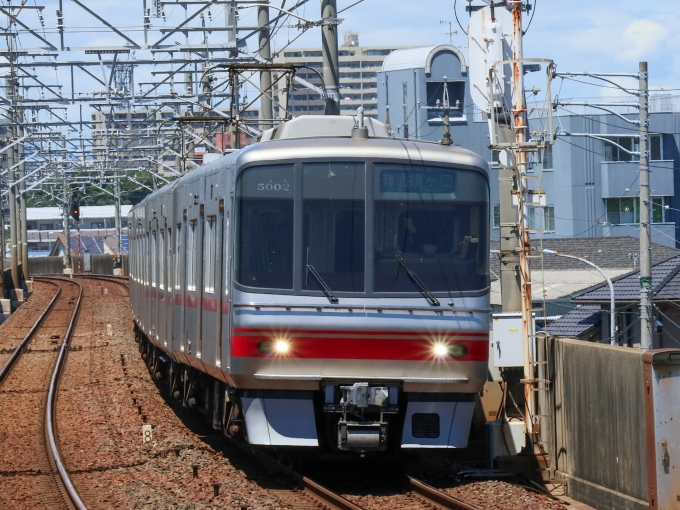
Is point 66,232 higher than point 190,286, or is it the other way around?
point 66,232

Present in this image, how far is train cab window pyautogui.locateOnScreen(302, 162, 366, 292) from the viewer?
27.6 ft

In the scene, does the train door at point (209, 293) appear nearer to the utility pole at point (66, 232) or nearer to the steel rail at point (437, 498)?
the steel rail at point (437, 498)

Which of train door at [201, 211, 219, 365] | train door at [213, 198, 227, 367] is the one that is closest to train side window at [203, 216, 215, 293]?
train door at [201, 211, 219, 365]

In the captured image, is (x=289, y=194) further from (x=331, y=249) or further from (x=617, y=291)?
(x=617, y=291)

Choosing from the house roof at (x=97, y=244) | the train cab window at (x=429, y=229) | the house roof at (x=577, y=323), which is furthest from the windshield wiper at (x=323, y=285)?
the house roof at (x=97, y=244)

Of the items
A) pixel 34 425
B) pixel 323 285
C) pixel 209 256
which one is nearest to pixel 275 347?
pixel 323 285

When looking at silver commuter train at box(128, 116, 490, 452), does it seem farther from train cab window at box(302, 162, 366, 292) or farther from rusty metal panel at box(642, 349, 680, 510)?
rusty metal panel at box(642, 349, 680, 510)

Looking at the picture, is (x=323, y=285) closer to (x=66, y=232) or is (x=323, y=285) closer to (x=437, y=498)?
(x=437, y=498)

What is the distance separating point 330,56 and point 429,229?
4.89 meters

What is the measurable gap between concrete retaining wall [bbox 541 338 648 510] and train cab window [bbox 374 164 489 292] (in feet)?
3.55

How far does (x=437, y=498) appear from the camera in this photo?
26.3ft

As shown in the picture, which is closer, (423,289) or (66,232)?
(423,289)

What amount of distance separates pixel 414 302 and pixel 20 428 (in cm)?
616

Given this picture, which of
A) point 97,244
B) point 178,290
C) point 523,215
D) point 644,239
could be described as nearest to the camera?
point 523,215
